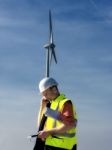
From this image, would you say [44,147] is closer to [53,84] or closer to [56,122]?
[56,122]

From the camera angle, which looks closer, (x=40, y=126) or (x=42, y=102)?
(x=40, y=126)

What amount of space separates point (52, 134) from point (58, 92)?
1196 mm

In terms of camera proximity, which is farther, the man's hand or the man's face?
the man's face

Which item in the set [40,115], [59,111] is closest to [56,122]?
[59,111]

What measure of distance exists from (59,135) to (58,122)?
35 centimetres

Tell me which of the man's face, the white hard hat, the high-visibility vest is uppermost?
the white hard hat

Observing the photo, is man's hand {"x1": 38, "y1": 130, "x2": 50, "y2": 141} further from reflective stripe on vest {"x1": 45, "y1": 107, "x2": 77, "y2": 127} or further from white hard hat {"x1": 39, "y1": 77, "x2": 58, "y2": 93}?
white hard hat {"x1": 39, "y1": 77, "x2": 58, "y2": 93}

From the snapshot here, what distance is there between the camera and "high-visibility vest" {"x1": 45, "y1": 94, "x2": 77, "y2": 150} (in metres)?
13.5

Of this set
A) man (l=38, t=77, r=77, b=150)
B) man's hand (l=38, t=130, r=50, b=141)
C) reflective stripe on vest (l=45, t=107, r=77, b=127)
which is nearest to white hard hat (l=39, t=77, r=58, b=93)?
man (l=38, t=77, r=77, b=150)

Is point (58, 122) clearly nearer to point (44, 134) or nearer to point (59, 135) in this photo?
point (59, 135)

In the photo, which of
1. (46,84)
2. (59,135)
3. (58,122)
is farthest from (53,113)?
(46,84)

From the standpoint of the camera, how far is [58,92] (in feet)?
45.8

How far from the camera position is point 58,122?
13539mm

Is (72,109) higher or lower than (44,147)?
higher
